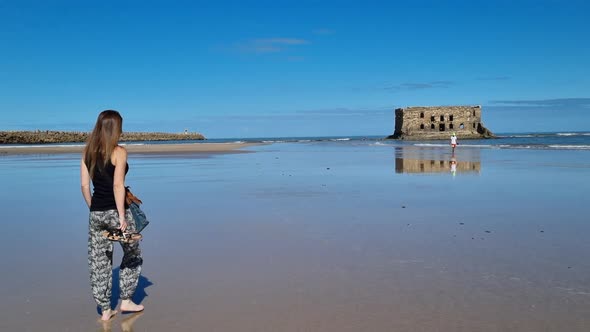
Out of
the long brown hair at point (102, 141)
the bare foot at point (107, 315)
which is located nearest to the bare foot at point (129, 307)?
the bare foot at point (107, 315)

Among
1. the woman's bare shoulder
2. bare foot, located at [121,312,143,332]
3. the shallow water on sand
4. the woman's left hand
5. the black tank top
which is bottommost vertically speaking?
bare foot, located at [121,312,143,332]

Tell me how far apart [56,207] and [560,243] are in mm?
8432

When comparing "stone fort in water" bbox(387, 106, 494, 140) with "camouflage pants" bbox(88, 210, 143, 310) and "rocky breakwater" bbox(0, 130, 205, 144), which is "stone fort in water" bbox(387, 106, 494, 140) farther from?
"camouflage pants" bbox(88, 210, 143, 310)

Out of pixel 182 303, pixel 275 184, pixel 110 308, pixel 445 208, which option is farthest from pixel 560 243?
pixel 275 184

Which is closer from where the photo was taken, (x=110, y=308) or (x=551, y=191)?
(x=110, y=308)

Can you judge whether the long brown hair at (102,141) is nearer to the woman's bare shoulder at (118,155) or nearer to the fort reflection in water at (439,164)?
the woman's bare shoulder at (118,155)

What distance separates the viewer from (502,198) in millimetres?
9320

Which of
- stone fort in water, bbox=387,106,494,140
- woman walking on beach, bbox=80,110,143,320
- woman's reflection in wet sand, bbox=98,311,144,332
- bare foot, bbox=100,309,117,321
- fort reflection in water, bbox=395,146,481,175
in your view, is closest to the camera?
woman's reflection in wet sand, bbox=98,311,144,332

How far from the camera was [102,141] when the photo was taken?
3.95 meters

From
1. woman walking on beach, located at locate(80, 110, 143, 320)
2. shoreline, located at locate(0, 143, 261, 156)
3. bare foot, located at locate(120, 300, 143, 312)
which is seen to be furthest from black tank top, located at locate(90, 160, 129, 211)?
shoreline, located at locate(0, 143, 261, 156)

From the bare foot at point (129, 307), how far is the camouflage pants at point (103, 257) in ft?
0.18

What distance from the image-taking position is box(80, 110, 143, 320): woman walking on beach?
3955mm

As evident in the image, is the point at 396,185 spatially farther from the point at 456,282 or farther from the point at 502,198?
the point at 456,282

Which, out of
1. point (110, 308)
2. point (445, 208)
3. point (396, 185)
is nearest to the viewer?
point (110, 308)
